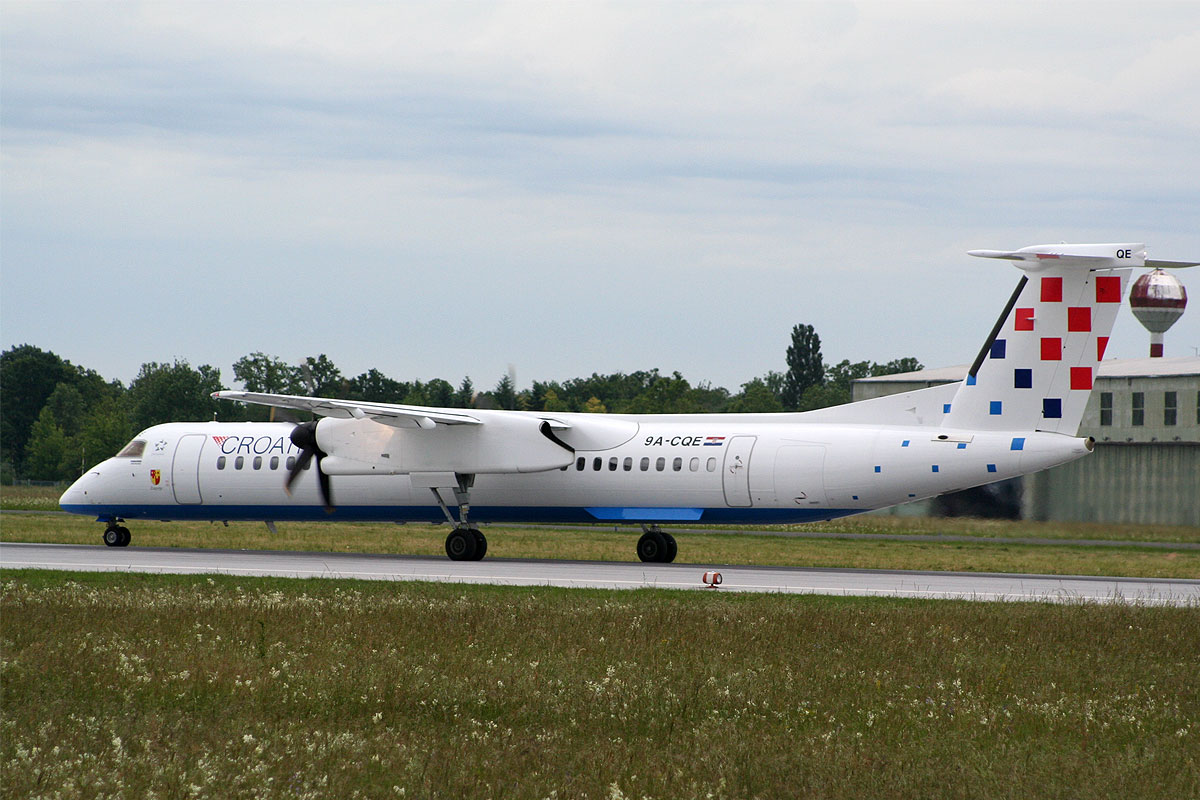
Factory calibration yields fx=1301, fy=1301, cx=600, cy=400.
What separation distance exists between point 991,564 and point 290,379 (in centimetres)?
4445

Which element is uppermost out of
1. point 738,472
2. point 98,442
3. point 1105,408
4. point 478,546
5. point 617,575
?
point 1105,408

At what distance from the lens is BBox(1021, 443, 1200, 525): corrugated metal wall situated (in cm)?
3919

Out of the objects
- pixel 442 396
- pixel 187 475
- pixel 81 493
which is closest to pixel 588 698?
pixel 187 475

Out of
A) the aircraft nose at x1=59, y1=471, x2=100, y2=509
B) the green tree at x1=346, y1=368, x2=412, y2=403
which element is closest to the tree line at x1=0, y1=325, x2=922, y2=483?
the green tree at x1=346, y1=368, x2=412, y2=403

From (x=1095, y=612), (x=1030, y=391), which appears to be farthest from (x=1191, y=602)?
(x=1030, y=391)

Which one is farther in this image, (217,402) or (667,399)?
(667,399)

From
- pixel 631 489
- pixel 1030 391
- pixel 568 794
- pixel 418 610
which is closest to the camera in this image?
pixel 568 794

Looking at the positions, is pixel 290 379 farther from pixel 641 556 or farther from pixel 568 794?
pixel 568 794

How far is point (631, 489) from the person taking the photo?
29.8 meters

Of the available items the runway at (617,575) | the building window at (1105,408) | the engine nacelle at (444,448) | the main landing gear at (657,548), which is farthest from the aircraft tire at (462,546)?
the building window at (1105,408)

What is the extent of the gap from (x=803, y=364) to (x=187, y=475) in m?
95.6

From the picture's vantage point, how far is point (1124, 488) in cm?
4206

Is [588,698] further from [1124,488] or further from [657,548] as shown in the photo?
[1124,488]

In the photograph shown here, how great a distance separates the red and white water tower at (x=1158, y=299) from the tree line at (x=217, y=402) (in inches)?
1218
